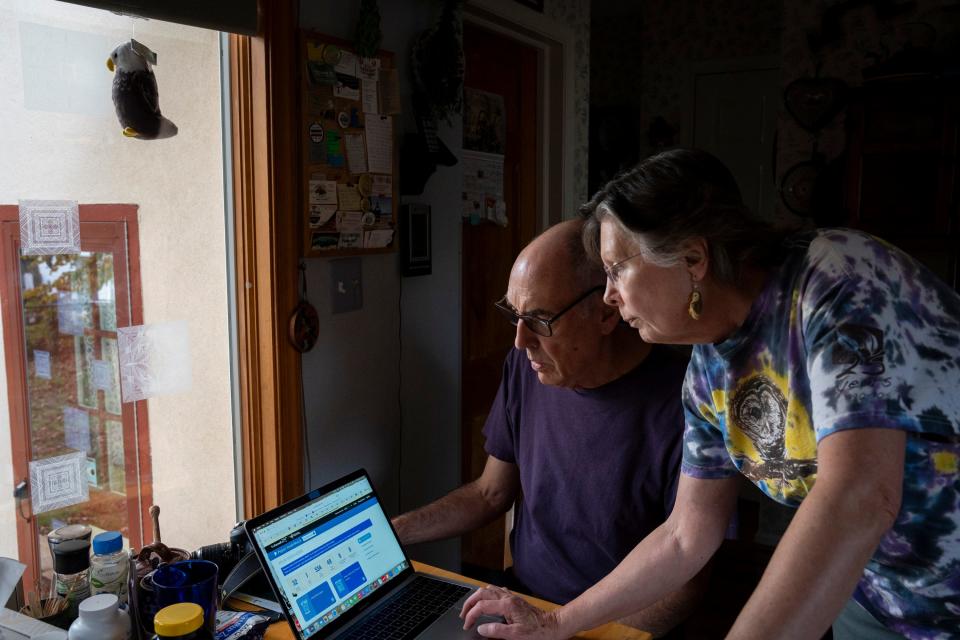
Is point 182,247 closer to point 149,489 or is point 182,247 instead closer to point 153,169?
point 153,169

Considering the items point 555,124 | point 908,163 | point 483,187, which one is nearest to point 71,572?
point 483,187

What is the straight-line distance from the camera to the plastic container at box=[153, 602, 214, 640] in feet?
3.34

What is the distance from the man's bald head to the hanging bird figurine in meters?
0.79

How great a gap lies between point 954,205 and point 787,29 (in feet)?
3.52

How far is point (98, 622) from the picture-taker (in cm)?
104

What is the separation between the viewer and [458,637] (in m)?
1.26

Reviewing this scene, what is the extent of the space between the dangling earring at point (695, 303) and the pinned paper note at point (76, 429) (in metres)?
1.14

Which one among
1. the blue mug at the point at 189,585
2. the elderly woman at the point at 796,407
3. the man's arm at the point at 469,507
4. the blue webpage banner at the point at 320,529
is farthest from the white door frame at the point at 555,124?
the blue mug at the point at 189,585

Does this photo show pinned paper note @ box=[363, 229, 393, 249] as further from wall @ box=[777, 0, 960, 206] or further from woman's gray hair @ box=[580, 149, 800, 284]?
wall @ box=[777, 0, 960, 206]

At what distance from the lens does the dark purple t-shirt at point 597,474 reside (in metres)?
1.58

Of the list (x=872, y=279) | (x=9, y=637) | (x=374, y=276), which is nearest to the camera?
(x=872, y=279)

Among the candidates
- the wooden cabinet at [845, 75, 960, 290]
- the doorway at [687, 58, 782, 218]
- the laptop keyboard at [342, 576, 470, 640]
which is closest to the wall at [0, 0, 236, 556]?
the laptop keyboard at [342, 576, 470, 640]

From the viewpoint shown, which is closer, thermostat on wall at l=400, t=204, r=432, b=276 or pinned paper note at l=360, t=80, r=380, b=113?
pinned paper note at l=360, t=80, r=380, b=113

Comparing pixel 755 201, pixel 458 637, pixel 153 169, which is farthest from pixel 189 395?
pixel 755 201
